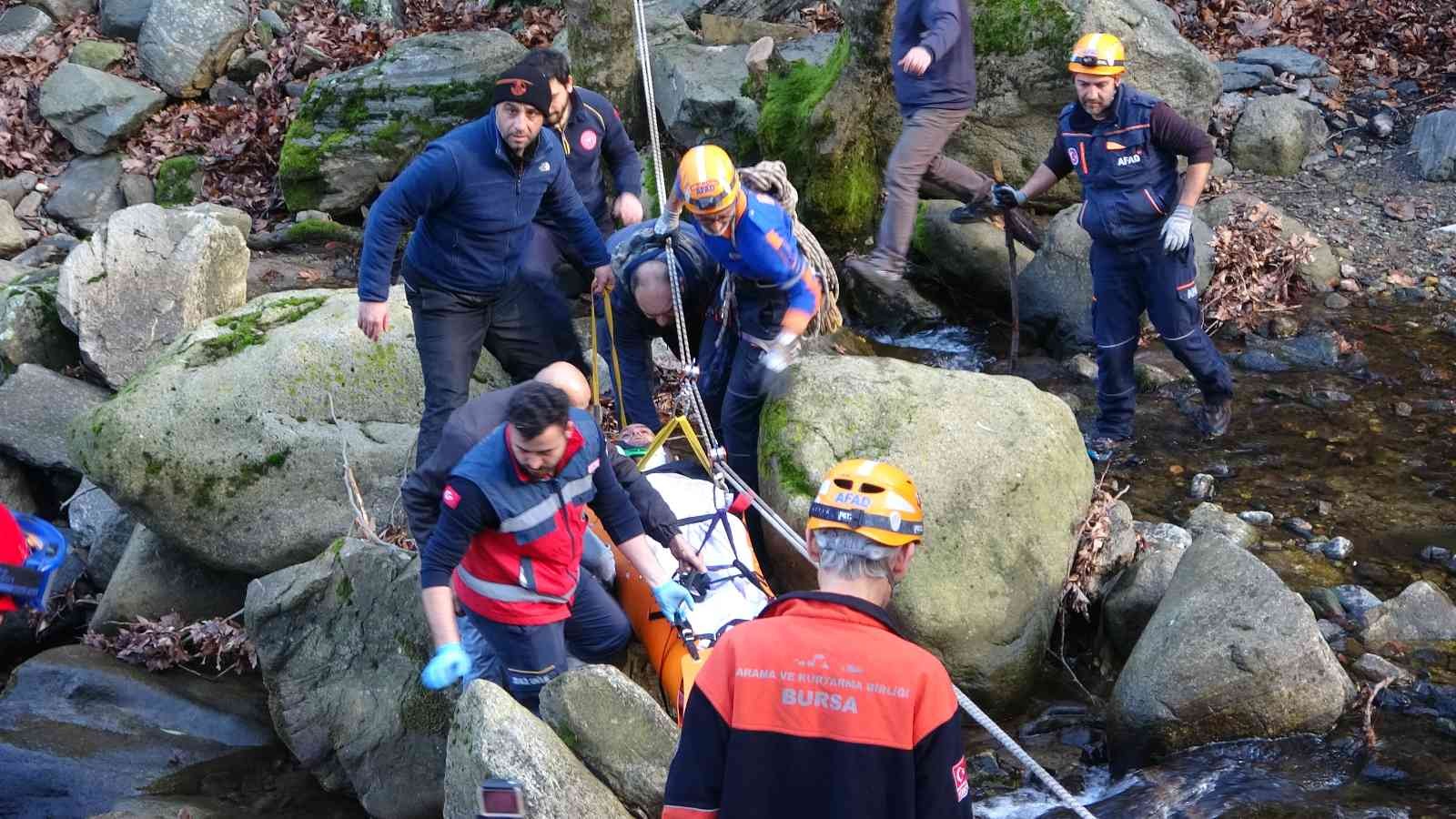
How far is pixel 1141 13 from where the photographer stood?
10141 mm

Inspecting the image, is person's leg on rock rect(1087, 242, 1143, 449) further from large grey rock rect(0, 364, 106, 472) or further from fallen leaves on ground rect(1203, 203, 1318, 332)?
large grey rock rect(0, 364, 106, 472)

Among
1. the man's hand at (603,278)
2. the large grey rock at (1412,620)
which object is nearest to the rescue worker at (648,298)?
the man's hand at (603,278)

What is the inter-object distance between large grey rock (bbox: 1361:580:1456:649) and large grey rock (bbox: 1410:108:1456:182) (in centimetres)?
563

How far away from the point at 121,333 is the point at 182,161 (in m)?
4.12

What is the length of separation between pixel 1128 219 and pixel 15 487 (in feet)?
23.3

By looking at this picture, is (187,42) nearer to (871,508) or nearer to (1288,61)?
(1288,61)

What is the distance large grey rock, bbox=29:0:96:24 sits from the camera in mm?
14594

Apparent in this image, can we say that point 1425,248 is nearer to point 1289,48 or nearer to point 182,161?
point 1289,48

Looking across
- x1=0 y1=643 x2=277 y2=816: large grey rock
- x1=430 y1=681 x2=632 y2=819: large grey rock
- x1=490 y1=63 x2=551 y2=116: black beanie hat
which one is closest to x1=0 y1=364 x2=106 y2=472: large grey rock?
x1=0 y1=643 x2=277 y2=816: large grey rock

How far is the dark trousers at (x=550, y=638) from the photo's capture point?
5.20m

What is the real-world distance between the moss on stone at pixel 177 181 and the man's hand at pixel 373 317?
7173mm

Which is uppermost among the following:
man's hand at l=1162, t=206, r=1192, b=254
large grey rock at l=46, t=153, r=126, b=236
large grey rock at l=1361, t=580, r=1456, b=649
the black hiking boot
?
man's hand at l=1162, t=206, r=1192, b=254

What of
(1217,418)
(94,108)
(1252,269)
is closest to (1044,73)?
(1252,269)

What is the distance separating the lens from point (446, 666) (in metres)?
4.61
